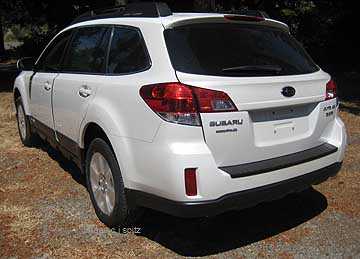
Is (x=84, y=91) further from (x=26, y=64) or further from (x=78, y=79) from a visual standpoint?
(x=26, y=64)

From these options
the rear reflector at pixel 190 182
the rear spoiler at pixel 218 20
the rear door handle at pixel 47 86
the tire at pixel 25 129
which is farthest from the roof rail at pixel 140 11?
the tire at pixel 25 129

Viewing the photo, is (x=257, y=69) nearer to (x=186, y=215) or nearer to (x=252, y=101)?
(x=252, y=101)

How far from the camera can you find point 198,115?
303cm

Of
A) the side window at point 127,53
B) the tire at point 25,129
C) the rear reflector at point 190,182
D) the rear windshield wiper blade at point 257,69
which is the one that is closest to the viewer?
the rear reflector at point 190,182

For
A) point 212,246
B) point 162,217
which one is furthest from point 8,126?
point 212,246

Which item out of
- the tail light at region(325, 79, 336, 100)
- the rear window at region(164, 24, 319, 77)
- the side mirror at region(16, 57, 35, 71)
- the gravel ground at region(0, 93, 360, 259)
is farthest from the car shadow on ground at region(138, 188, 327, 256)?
the side mirror at region(16, 57, 35, 71)

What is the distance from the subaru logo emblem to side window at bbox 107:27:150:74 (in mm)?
1010

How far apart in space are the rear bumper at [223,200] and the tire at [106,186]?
14 cm

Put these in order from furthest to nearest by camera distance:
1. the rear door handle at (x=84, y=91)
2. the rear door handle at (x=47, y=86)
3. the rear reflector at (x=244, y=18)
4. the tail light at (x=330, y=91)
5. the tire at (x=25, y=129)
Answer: the tire at (x=25, y=129) < the rear door handle at (x=47, y=86) < the rear door handle at (x=84, y=91) < the tail light at (x=330, y=91) < the rear reflector at (x=244, y=18)

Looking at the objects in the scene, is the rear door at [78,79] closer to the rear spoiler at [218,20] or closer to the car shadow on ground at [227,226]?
the rear spoiler at [218,20]

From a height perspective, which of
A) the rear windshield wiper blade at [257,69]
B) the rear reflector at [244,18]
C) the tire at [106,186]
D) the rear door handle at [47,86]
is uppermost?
the rear reflector at [244,18]

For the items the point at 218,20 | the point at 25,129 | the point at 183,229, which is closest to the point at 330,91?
the point at 218,20

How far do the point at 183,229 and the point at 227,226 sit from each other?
373 mm

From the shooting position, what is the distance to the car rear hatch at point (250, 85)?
10.2 feet
